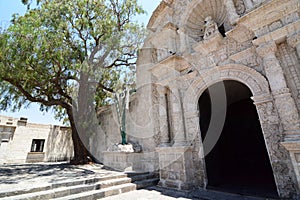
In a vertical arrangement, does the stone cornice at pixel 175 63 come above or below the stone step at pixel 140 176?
above

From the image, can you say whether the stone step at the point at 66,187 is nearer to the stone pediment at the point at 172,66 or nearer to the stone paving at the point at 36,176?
the stone paving at the point at 36,176

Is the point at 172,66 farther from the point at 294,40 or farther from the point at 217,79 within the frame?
the point at 294,40

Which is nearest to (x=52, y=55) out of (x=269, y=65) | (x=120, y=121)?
(x=120, y=121)

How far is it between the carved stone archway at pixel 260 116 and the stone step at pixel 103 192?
1839mm

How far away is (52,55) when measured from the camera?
5.98 meters

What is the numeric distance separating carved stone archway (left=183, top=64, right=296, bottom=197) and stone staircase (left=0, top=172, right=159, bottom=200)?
1815 millimetres

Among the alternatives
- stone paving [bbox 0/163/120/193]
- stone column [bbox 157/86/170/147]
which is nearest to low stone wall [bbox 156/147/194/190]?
stone column [bbox 157/86/170/147]

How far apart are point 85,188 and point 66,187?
40 cm

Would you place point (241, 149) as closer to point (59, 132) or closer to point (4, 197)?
point (4, 197)

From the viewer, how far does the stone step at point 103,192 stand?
3.20 m

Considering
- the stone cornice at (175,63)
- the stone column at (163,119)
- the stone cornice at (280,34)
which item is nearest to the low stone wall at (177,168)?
the stone column at (163,119)

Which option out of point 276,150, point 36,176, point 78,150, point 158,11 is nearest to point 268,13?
point 276,150

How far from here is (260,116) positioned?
3268 mm

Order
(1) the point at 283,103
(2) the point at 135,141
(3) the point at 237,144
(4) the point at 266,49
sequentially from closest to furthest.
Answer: (1) the point at 283,103
(4) the point at 266,49
(2) the point at 135,141
(3) the point at 237,144
